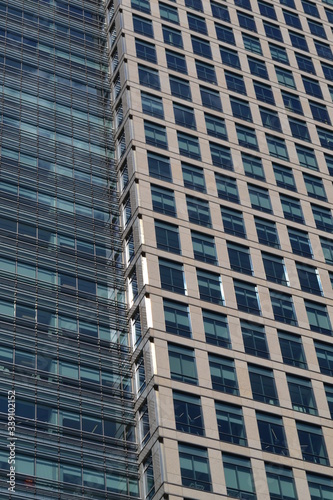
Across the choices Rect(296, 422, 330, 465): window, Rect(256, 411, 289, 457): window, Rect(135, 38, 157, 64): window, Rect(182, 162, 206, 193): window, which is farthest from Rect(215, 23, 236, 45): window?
Rect(296, 422, 330, 465): window

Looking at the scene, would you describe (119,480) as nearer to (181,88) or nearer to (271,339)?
(271,339)

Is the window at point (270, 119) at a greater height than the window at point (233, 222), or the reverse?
the window at point (270, 119)

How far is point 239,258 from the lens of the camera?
6800 cm

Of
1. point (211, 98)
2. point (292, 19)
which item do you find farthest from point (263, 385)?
point (292, 19)

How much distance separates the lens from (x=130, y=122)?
72.7 metres

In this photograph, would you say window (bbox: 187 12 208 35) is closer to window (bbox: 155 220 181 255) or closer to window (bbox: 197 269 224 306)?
window (bbox: 155 220 181 255)

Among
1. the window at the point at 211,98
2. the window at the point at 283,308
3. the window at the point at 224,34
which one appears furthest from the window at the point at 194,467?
the window at the point at 224,34

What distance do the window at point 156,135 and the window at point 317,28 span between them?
24.1m

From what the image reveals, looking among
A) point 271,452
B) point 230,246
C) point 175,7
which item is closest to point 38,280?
point 230,246

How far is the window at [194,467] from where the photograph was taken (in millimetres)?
54594

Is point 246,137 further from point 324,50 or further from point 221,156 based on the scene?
point 324,50

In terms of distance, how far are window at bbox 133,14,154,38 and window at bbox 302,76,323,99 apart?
13373 mm

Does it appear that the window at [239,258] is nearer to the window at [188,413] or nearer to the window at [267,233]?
the window at [267,233]

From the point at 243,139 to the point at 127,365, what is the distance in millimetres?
21792
